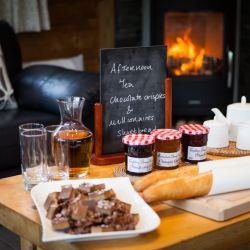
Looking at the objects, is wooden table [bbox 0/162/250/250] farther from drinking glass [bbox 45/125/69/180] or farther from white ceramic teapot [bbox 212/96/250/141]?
white ceramic teapot [bbox 212/96/250/141]

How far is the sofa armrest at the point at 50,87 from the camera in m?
3.11

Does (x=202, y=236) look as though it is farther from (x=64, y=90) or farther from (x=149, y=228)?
(x=64, y=90)

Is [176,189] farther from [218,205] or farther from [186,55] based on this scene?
[186,55]

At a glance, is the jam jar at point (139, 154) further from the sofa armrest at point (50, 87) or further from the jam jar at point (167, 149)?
the sofa armrest at point (50, 87)

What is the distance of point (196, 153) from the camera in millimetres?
1881

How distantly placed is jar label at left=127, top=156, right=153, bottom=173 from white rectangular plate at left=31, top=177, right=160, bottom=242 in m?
0.09

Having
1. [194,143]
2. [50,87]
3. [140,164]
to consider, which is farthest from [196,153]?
[50,87]

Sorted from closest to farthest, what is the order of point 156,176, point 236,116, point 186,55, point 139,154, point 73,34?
A: point 156,176, point 139,154, point 236,116, point 73,34, point 186,55

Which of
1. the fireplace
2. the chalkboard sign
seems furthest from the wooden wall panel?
the chalkboard sign

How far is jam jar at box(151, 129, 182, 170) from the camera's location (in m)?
1.80

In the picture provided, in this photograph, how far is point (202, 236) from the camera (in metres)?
1.43

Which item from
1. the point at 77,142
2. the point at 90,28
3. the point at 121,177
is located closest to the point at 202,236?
the point at 121,177

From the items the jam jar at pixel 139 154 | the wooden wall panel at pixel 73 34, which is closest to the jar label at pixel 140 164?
the jam jar at pixel 139 154

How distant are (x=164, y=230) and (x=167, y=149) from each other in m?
0.41
